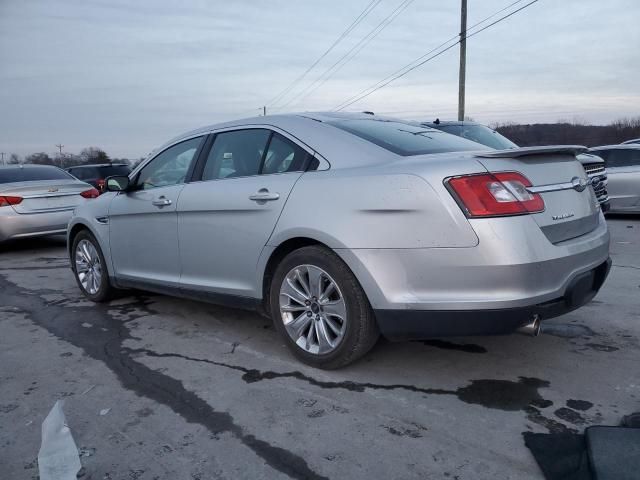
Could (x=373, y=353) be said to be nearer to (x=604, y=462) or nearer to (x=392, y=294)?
(x=392, y=294)

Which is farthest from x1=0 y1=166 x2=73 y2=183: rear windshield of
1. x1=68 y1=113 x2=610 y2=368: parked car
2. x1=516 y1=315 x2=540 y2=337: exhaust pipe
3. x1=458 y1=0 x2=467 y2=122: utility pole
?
x1=458 y1=0 x2=467 y2=122: utility pole

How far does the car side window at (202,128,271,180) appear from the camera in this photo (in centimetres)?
409

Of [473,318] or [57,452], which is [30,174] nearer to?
[57,452]

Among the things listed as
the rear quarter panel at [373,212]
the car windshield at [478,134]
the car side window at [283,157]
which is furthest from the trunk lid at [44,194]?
the rear quarter panel at [373,212]

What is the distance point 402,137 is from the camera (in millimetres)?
3895

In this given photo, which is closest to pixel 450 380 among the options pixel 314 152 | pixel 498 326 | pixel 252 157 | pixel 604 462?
pixel 498 326

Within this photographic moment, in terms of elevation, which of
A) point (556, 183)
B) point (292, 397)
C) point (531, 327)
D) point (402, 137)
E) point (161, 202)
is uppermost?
point (402, 137)

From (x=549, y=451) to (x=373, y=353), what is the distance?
4.79ft

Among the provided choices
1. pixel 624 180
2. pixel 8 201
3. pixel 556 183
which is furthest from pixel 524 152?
pixel 624 180

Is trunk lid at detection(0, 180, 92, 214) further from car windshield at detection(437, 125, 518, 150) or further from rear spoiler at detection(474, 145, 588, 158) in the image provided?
rear spoiler at detection(474, 145, 588, 158)

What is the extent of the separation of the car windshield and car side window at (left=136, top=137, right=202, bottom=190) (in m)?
5.13

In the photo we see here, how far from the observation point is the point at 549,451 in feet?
8.59

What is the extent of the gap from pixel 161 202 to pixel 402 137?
6.46 feet

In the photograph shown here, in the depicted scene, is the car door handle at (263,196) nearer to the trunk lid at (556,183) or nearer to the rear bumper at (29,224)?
the trunk lid at (556,183)
